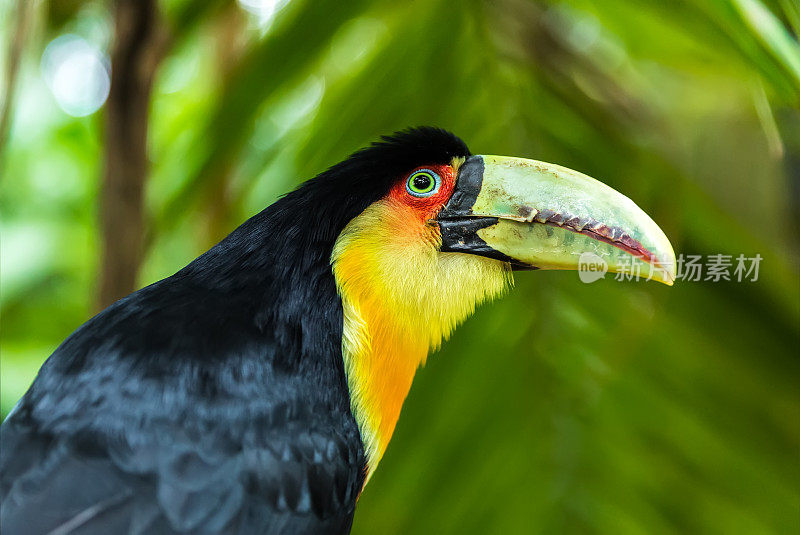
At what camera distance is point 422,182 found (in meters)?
1.90

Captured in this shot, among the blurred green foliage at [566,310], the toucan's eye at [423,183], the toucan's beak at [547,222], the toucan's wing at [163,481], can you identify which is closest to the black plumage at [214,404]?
the toucan's wing at [163,481]

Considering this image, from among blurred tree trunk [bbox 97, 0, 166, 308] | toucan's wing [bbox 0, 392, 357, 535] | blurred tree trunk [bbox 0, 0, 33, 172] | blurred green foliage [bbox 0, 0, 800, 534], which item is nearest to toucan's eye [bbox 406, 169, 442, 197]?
blurred green foliage [bbox 0, 0, 800, 534]

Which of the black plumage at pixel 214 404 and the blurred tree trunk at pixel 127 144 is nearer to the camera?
the black plumage at pixel 214 404

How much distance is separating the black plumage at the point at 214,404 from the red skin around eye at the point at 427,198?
3.5 inches

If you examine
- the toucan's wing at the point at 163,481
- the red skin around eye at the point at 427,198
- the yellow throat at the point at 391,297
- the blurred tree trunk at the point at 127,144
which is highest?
the blurred tree trunk at the point at 127,144

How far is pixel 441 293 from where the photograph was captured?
6.05ft

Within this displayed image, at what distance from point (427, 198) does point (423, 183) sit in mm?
40

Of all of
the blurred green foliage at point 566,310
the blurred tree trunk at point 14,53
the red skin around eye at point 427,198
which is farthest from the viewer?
the blurred green foliage at point 566,310

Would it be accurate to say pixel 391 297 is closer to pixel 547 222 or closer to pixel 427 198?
pixel 427 198

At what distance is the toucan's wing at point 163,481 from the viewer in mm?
1322

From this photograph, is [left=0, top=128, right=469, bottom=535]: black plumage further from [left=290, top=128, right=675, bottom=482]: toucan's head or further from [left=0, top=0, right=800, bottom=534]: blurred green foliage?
[left=0, top=0, right=800, bottom=534]: blurred green foliage

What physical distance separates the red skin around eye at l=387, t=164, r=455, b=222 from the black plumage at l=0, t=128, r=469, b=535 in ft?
0.29

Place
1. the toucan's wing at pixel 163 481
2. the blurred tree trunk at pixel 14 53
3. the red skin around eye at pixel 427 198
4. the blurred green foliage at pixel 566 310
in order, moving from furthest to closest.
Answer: the blurred green foliage at pixel 566 310 < the red skin around eye at pixel 427 198 < the blurred tree trunk at pixel 14 53 < the toucan's wing at pixel 163 481

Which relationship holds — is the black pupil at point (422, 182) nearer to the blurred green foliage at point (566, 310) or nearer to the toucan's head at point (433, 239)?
the toucan's head at point (433, 239)
